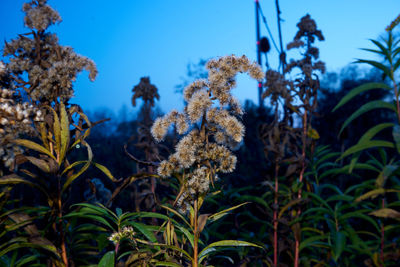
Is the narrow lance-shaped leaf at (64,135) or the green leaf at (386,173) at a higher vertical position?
the narrow lance-shaped leaf at (64,135)

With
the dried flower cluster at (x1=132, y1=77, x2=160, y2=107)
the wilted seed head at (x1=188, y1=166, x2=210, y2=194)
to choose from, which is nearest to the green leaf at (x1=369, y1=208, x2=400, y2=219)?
the wilted seed head at (x1=188, y1=166, x2=210, y2=194)

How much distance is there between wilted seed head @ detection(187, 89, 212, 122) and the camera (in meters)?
1.58

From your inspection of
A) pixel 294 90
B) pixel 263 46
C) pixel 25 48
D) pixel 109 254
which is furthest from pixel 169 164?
pixel 263 46

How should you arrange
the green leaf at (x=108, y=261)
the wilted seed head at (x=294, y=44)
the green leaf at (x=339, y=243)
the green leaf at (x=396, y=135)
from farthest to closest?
the wilted seed head at (x=294, y=44)
the green leaf at (x=339, y=243)
the green leaf at (x=396, y=135)
the green leaf at (x=108, y=261)

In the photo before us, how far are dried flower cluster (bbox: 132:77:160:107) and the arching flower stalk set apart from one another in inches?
103

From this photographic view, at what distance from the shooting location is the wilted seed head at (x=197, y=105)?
62.1 inches

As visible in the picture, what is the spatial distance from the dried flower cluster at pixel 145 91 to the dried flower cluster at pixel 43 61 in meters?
1.99

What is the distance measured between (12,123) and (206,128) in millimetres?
1048

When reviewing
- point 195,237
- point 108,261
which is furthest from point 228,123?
point 108,261

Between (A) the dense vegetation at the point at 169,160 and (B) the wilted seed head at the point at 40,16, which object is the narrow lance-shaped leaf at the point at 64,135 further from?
(B) the wilted seed head at the point at 40,16

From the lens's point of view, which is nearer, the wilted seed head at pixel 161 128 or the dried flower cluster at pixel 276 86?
the wilted seed head at pixel 161 128

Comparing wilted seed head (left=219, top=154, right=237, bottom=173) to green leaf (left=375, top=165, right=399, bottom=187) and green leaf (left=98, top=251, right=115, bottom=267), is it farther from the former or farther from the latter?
green leaf (left=375, top=165, right=399, bottom=187)

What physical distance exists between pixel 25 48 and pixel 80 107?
610 mm

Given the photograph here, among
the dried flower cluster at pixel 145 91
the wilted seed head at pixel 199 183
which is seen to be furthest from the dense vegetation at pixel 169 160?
the dried flower cluster at pixel 145 91
